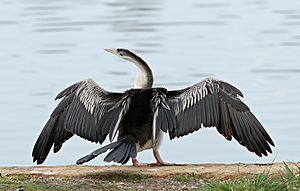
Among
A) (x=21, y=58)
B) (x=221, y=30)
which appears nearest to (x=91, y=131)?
(x=21, y=58)

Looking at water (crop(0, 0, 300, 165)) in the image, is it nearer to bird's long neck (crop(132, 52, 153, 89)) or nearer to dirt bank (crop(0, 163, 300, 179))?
dirt bank (crop(0, 163, 300, 179))

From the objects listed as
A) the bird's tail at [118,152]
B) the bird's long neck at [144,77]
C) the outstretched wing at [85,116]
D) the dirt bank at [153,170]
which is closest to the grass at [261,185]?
the dirt bank at [153,170]

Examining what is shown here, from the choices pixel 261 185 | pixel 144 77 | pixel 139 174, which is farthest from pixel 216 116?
pixel 261 185

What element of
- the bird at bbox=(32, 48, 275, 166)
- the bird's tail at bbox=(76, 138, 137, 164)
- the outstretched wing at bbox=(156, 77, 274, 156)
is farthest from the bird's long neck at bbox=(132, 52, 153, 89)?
the bird's tail at bbox=(76, 138, 137, 164)

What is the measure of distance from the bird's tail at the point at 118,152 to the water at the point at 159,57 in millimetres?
1298

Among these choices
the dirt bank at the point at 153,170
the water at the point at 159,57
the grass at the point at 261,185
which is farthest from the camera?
the water at the point at 159,57

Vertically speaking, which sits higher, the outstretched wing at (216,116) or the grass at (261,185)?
the outstretched wing at (216,116)

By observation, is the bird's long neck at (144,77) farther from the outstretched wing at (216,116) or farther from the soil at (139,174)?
the soil at (139,174)

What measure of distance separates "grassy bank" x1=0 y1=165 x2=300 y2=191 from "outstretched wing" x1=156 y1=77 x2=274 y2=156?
2.55 feet

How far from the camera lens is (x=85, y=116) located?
10.2 m

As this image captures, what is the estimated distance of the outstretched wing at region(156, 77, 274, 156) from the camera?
9.90 m

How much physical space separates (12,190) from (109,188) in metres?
0.76

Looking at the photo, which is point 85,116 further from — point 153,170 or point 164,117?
point 153,170

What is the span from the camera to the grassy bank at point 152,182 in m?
7.78
